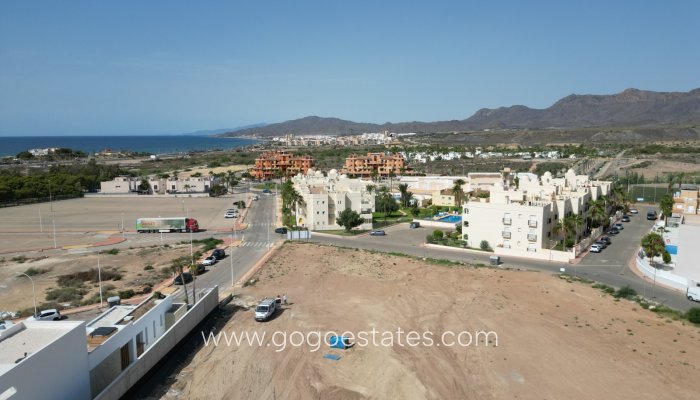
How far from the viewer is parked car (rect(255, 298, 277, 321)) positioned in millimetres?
28219

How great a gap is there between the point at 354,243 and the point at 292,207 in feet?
52.6

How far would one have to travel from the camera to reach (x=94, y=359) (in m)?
18.3

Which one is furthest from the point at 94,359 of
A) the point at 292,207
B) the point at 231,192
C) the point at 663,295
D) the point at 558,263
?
the point at 231,192

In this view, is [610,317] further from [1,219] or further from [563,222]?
[1,219]

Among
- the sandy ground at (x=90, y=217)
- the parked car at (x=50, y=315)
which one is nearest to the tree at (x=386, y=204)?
the sandy ground at (x=90, y=217)

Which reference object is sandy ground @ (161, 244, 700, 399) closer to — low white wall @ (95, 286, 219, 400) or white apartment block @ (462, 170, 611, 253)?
low white wall @ (95, 286, 219, 400)

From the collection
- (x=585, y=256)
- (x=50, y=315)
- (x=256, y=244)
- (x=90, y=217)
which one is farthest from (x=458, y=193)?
(x=50, y=315)

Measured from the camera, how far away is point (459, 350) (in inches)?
955

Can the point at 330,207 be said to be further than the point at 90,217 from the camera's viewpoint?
No

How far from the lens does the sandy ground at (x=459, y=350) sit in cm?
2061

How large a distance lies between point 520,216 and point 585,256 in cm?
694

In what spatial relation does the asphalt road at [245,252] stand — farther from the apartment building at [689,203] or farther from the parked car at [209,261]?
the apartment building at [689,203]

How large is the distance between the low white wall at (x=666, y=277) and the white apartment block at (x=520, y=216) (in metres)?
8.85

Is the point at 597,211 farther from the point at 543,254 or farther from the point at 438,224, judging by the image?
the point at 438,224
